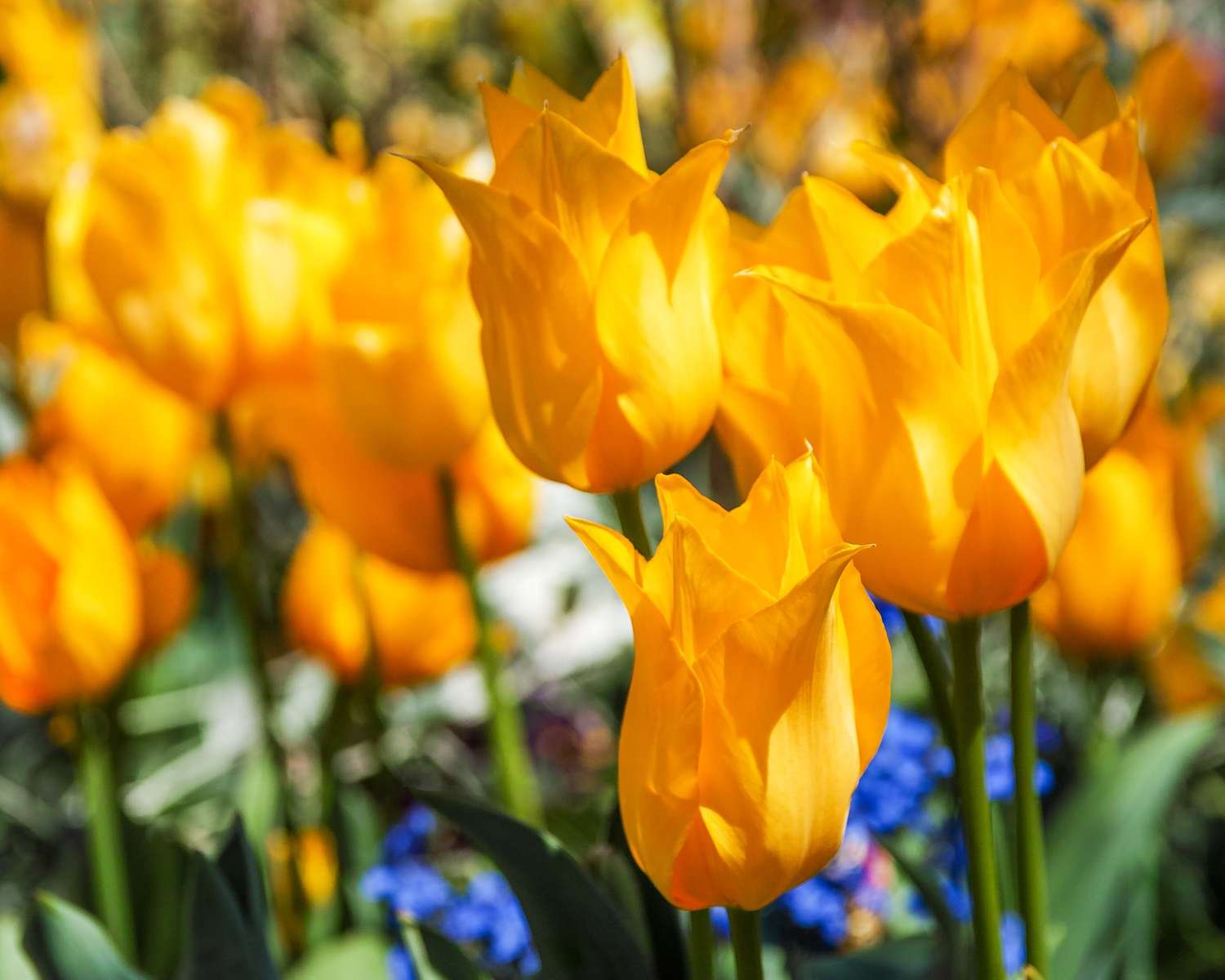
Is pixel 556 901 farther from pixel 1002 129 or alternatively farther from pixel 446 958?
pixel 1002 129

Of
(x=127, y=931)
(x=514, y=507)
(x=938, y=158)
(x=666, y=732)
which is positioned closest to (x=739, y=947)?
(x=666, y=732)

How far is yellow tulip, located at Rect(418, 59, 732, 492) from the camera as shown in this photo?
41 cm

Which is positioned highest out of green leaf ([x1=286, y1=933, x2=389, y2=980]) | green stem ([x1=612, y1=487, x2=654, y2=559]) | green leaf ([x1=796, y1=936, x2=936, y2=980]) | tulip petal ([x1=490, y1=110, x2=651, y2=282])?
tulip petal ([x1=490, y1=110, x2=651, y2=282])

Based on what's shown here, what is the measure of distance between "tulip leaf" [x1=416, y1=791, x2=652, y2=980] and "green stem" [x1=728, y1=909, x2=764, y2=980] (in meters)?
0.07

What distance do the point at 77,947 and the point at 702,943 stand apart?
0.93ft

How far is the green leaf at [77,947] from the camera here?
55cm

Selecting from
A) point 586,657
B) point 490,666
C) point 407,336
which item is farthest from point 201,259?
point 586,657

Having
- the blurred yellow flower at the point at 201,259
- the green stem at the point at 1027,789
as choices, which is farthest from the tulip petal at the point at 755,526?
the blurred yellow flower at the point at 201,259

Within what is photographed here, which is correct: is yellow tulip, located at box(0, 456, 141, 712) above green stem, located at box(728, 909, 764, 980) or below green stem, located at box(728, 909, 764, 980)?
above

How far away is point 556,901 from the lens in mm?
447

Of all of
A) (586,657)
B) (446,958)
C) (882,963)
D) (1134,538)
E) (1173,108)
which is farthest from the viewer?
(1173,108)

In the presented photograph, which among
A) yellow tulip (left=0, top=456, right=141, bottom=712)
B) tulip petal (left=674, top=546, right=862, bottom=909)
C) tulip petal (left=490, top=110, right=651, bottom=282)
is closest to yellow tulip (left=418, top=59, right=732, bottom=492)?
tulip petal (left=490, top=110, right=651, bottom=282)

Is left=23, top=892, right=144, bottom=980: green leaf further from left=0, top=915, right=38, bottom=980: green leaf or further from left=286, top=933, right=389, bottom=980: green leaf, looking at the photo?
left=286, top=933, right=389, bottom=980: green leaf

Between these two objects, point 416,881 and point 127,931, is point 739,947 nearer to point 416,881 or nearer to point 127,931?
point 416,881
